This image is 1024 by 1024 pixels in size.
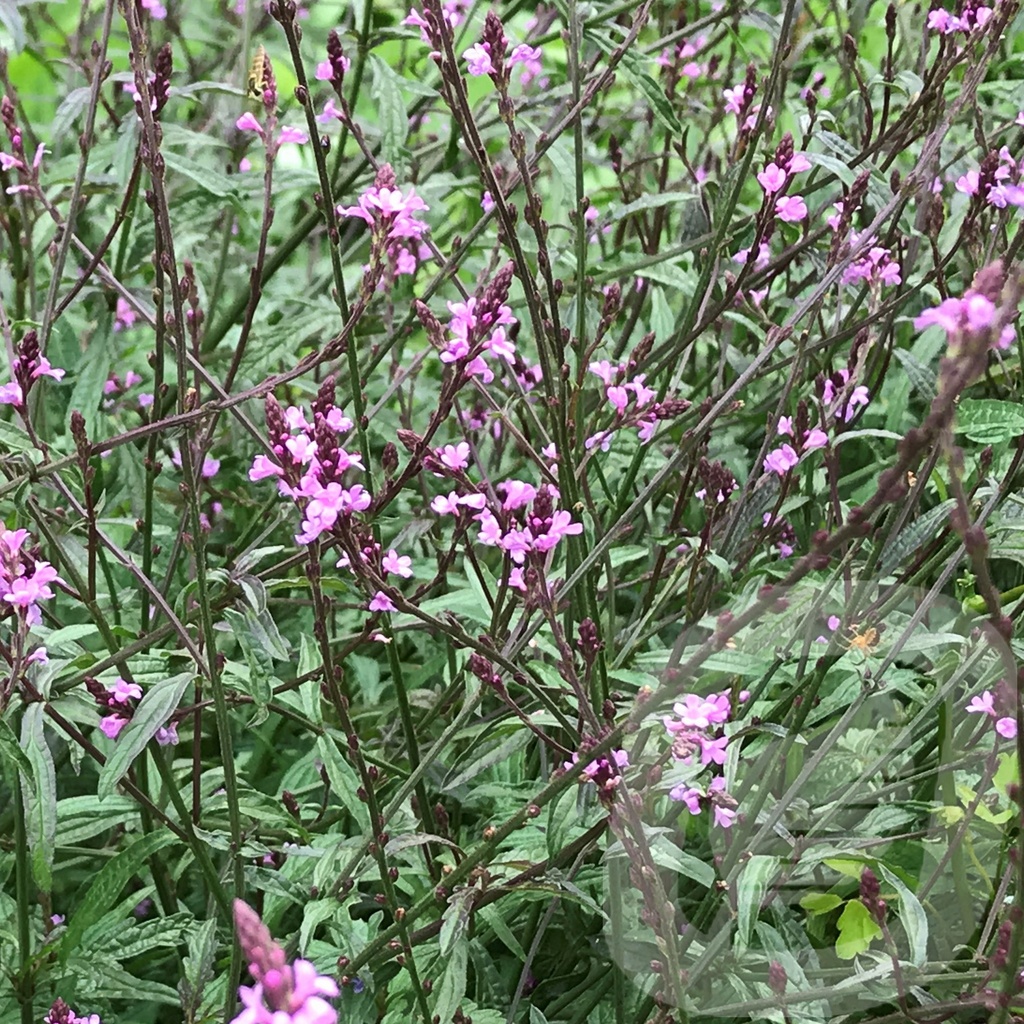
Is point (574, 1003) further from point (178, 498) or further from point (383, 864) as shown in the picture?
point (178, 498)

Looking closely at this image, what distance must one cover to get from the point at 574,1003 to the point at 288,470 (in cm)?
95

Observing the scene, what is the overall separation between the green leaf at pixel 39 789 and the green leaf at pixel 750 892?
→ 80cm

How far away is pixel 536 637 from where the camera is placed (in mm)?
1868

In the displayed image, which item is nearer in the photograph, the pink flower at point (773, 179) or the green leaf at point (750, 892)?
the green leaf at point (750, 892)

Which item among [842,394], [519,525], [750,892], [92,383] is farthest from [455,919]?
[92,383]

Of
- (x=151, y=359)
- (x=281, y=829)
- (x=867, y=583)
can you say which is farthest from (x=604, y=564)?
(x=151, y=359)

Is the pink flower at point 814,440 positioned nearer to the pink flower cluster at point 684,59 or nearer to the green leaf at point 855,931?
the green leaf at point 855,931

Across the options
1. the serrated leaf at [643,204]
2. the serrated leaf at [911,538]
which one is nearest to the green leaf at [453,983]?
the serrated leaf at [911,538]

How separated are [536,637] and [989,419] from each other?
72cm

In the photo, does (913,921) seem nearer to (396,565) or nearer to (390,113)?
(396,565)

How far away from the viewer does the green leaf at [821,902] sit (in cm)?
170

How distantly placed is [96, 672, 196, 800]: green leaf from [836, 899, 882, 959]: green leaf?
35.7 inches

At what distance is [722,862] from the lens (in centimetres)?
158

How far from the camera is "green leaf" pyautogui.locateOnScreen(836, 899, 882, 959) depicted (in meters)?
1.61
